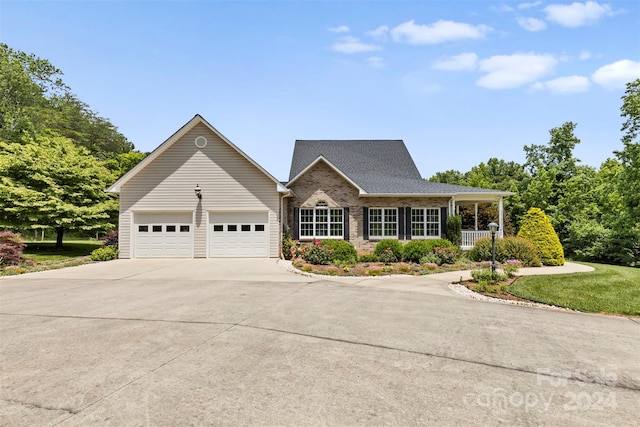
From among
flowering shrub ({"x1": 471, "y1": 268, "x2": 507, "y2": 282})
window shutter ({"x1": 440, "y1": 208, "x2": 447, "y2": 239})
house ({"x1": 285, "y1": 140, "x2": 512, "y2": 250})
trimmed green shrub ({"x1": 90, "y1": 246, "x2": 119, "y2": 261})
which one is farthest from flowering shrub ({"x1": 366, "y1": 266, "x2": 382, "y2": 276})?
trimmed green shrub ({"x1": 90, "y1": 246, "x2": 119, "y2": 261})

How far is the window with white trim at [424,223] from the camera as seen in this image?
1894cm

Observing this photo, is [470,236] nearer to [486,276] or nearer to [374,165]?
[374,165]

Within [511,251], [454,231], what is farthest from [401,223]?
[511,251]

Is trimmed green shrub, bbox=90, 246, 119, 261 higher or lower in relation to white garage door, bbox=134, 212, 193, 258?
lower

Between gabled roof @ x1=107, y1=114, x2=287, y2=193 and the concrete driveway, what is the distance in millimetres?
10224

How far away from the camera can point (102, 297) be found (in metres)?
8.27

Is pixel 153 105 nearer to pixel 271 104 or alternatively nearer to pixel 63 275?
pixel 271 104

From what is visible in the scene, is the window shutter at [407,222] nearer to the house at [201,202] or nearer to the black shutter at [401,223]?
the black shutter at [401,223]

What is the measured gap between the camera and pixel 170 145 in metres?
17.7

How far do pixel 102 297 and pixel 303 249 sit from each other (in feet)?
30.7

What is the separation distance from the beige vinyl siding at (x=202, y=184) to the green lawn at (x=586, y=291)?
457 inches

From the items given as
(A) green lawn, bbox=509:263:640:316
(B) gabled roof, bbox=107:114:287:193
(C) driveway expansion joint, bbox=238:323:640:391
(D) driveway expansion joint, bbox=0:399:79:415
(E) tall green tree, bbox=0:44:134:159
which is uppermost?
(E) tall green tree, bbox=0:44:134:159

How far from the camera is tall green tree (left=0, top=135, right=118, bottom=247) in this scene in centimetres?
1873

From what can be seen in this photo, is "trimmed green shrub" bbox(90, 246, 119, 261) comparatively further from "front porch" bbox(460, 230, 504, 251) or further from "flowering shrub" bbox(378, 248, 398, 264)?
"front porch" bbox(460, 230, 504, 251)
